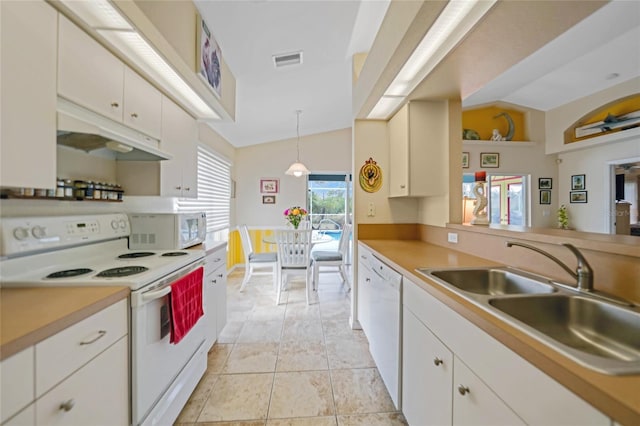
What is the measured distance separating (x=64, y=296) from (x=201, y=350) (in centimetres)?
109

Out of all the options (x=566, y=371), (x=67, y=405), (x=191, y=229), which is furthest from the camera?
(x=191, y=229)

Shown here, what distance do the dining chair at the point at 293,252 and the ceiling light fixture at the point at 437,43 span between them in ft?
6.32

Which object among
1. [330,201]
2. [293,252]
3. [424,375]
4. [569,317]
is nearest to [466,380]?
[424,375]

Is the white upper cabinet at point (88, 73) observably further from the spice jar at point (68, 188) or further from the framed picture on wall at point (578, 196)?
the framed picture on wall at point (578, 196)

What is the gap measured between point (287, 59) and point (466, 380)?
2.80 m

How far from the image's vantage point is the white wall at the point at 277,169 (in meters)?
5.28

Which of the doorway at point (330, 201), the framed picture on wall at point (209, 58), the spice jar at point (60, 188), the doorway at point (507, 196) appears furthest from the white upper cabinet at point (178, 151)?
the doorway at point (507, 196)

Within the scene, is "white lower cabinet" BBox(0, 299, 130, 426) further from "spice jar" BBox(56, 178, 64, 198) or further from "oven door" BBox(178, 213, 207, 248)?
"oven door" BBox(178, 213, 207, 248)

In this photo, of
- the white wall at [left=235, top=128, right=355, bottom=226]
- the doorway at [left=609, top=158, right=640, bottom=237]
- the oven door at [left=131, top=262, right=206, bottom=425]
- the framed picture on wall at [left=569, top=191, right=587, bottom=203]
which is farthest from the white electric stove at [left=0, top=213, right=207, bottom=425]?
the framed picture on wall at [left=569, top=191, right=587, bottom=203]

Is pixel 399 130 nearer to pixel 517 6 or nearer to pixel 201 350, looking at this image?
pixel 517 6

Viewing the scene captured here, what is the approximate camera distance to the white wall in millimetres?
5277

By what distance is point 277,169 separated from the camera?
211 inches

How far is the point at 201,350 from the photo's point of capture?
179cm

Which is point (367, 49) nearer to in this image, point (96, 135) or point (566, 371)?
point (96, 135)
